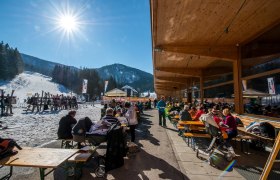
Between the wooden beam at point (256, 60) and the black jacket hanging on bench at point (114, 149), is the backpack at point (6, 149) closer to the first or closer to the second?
the black jacket hanging on bench at point (114, 149)

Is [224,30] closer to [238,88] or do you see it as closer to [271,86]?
[271,86]

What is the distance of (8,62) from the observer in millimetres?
91250

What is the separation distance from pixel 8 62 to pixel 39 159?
371 ft

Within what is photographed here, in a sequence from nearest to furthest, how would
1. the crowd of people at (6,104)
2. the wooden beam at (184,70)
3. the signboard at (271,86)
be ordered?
the signboard at (271,86) < the wooden beam at (184,70) < the crowd of people at (6,104)

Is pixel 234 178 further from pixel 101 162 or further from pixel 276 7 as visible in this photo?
pixel 276 7

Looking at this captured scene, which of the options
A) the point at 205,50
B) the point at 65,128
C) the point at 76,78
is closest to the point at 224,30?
the point at 205,50

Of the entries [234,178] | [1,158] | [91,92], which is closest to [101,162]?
[1,158]

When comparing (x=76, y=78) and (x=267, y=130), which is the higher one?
(x=76, y=78)

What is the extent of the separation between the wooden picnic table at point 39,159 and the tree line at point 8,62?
103 metres

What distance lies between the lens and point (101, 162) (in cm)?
409

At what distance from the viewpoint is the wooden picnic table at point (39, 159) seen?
8.28ft

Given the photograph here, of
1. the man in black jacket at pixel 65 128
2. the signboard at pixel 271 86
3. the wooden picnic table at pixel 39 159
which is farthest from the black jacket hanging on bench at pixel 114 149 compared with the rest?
the signboard at pixel 271 86

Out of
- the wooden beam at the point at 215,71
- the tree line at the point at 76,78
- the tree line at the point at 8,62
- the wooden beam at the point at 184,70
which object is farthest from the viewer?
the tree line at the point at 76,78

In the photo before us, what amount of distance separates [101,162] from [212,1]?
486cm
